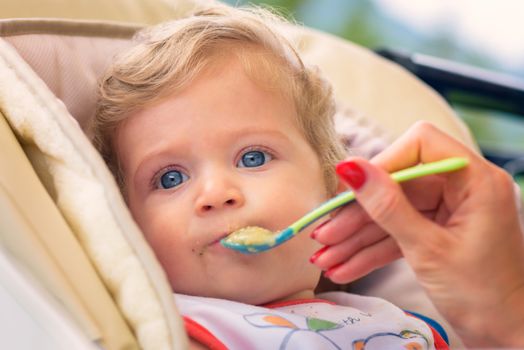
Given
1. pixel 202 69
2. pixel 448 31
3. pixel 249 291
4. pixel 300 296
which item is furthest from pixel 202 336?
pixel 448 31

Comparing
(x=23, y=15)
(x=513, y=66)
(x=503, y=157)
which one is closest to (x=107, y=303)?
(x=23, y=15)

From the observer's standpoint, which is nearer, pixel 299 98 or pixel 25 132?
pixel 25 132

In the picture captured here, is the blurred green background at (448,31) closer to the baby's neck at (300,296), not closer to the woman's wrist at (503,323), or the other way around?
the baby's neck at (300,296)

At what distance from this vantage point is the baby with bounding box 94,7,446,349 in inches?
33.3

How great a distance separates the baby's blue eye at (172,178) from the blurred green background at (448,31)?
8.38ft

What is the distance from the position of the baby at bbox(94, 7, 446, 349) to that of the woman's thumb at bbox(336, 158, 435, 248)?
20 centimetres

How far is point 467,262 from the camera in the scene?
67 centimetres

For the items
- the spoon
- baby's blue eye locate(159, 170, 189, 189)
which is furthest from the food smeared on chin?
baby's blue eye locate(159, 170, 189, 189)

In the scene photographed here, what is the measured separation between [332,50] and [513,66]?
2.22 metres

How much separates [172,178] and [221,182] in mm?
86

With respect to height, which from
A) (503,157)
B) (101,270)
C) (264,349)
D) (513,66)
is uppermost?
(101,270)

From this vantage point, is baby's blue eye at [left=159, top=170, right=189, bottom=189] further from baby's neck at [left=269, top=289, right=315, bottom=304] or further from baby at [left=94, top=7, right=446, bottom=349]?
baby's neck at [left=269, top=289, right=315, bottom=304]

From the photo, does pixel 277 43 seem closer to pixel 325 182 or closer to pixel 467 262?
pixel 325 182

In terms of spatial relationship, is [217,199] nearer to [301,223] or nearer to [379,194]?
[301,223]
